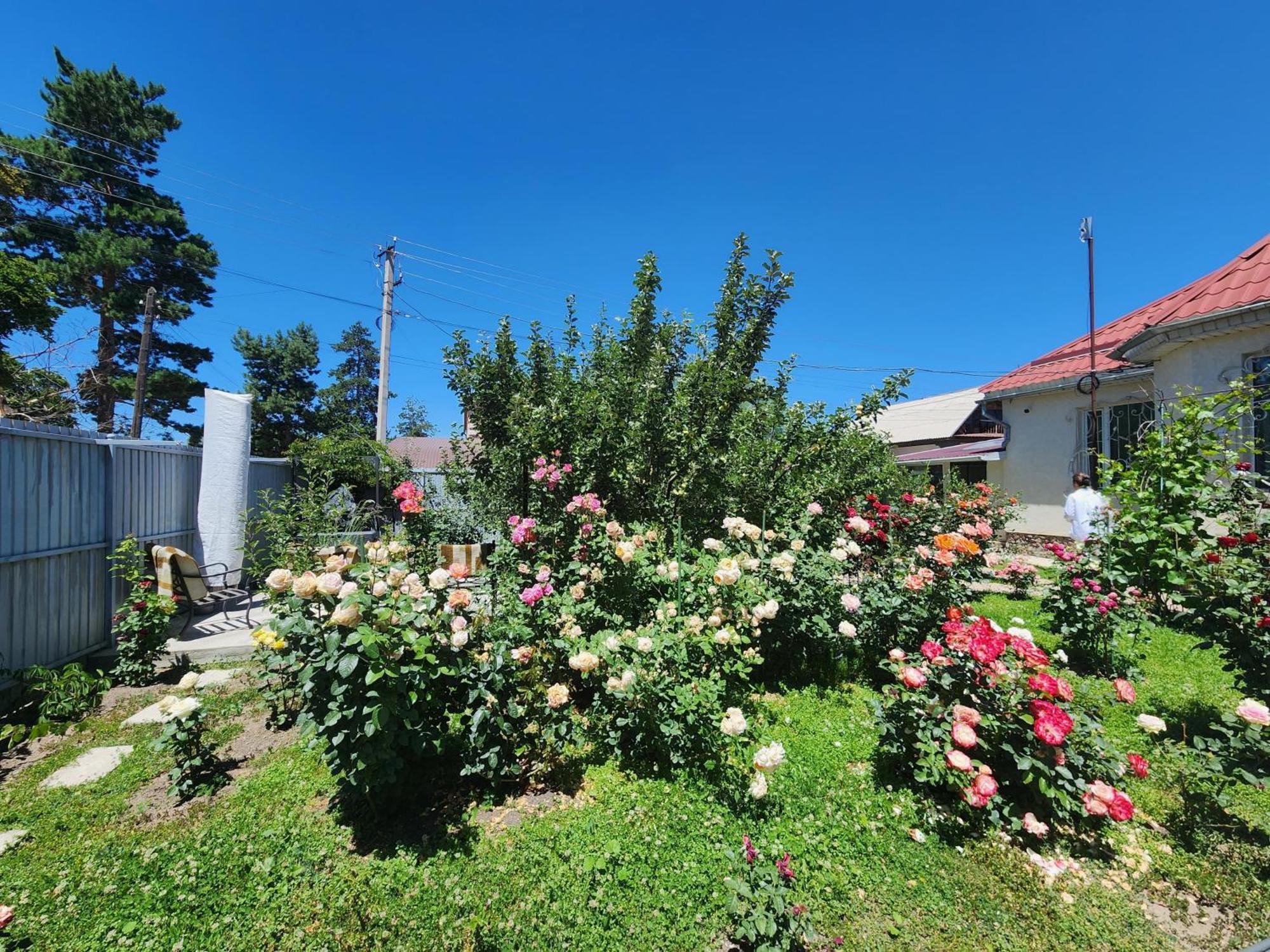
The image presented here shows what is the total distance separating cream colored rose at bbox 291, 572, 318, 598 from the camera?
2008mm

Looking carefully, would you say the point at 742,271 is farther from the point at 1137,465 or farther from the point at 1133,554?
the point at 1133,554

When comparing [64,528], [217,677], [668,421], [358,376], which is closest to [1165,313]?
[668,421]

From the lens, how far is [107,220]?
14.9 meters

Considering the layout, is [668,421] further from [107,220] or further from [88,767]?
[107,220]

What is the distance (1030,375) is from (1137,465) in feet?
25.9

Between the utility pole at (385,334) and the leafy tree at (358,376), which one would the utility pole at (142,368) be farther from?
the leafy tree at (358,376)

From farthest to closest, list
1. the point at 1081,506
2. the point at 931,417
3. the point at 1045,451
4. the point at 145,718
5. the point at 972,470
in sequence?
the point at 931,417
the point at 972,470
the point at 1045,451
the point at 1081,506
the point at 145,718

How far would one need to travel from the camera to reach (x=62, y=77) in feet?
46.6

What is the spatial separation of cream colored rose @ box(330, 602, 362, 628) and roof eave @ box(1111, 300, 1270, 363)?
8257mm

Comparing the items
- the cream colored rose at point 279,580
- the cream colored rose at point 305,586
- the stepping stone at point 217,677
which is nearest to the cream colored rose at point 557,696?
the cream colored rose at point 305,586

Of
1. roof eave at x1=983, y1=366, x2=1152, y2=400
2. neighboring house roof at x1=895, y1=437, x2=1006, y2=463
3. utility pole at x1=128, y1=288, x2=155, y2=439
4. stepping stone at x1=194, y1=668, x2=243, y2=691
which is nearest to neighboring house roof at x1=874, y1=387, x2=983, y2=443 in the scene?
neighboring house roof at x1=895, y1=437, x2=1006, y2=463

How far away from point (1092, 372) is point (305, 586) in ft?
36.9

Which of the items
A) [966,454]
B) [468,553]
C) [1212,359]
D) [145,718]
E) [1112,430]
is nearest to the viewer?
[145,718]

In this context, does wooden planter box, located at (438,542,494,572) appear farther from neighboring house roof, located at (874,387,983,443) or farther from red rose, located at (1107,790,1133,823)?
neighboring house roof, located at (874,387,983,443)
